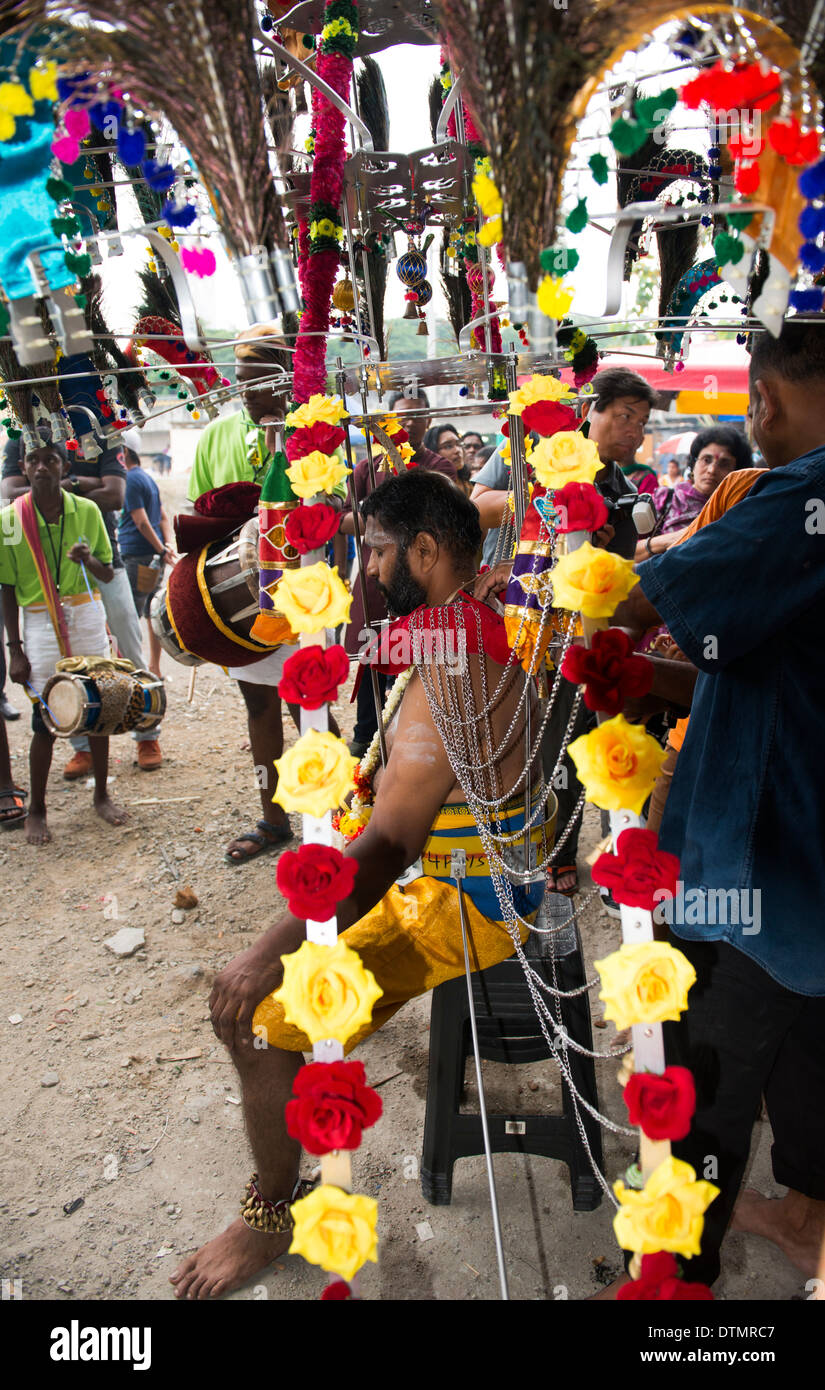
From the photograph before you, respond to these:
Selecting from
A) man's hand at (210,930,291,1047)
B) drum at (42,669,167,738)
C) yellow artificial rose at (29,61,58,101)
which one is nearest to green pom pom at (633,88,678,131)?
yellow artificial rose at (29,61,58,101)

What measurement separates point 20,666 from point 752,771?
4.00 meters

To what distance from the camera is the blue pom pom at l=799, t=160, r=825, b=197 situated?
117 centimetres

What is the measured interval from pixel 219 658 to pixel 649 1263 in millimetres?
2512

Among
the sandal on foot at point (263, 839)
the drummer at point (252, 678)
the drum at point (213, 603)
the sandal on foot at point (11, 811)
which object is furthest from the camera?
the sandal on foot at point (11, 811)

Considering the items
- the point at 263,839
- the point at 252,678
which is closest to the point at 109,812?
the point at 263,839

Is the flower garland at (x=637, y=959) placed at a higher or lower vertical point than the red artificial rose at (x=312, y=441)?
lower

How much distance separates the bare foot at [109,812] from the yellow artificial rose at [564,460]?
3.87 metres

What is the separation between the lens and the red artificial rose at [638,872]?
1318 millimetres

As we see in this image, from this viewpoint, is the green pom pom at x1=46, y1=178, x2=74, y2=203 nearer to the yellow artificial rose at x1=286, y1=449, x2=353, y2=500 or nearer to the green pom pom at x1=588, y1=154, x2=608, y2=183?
the yellow artificial rose at x1=286, y1=449, x2=353, y2=500

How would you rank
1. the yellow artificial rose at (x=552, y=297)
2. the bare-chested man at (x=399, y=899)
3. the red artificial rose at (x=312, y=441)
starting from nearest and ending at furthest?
the yellow artificial rose at (x=552, y=297) → the red artificial rose at (x=312, y=441) → the bare-chested man at (x=399, y=899)

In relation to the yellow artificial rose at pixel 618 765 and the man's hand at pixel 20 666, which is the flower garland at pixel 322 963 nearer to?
the yellow artificial rose at pixel 618 765

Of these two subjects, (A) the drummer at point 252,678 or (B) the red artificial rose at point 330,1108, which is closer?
(B) the red artificial rose at point 330,1108

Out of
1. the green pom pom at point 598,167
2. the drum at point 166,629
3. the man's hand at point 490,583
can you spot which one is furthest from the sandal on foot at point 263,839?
the green pom pom at point 598,167

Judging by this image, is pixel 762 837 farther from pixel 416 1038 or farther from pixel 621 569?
pixel 416 1038
